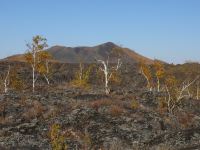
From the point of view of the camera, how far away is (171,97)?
51625 millimetres

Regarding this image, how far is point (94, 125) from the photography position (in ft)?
129

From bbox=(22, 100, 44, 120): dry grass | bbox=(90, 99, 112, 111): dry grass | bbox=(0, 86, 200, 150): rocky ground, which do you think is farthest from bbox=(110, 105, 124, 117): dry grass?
bbox=(22, 100, 44, 120): dry grass

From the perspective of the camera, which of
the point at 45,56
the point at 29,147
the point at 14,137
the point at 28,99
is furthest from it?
the point at 45,56

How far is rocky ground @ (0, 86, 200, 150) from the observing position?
32438mm

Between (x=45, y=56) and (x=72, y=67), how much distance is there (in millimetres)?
71128

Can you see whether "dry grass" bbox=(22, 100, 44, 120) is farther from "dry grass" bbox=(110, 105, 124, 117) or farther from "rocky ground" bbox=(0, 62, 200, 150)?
"dry grass" bbox=(110, 105, 124, 117)

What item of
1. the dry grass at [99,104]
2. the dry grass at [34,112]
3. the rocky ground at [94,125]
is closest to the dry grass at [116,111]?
the rocky ground at [94,125]

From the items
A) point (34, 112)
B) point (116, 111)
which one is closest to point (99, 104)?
point (116, 111)

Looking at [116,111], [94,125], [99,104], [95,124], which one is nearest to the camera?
[94,125]

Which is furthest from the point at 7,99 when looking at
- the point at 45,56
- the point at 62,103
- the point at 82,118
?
the point at 45,56

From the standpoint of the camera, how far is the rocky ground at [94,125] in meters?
32.4

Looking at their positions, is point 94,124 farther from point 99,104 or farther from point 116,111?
point 99,104

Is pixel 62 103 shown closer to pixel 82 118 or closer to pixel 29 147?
pixel 82 118

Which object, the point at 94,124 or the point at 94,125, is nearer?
the point at 94,125
